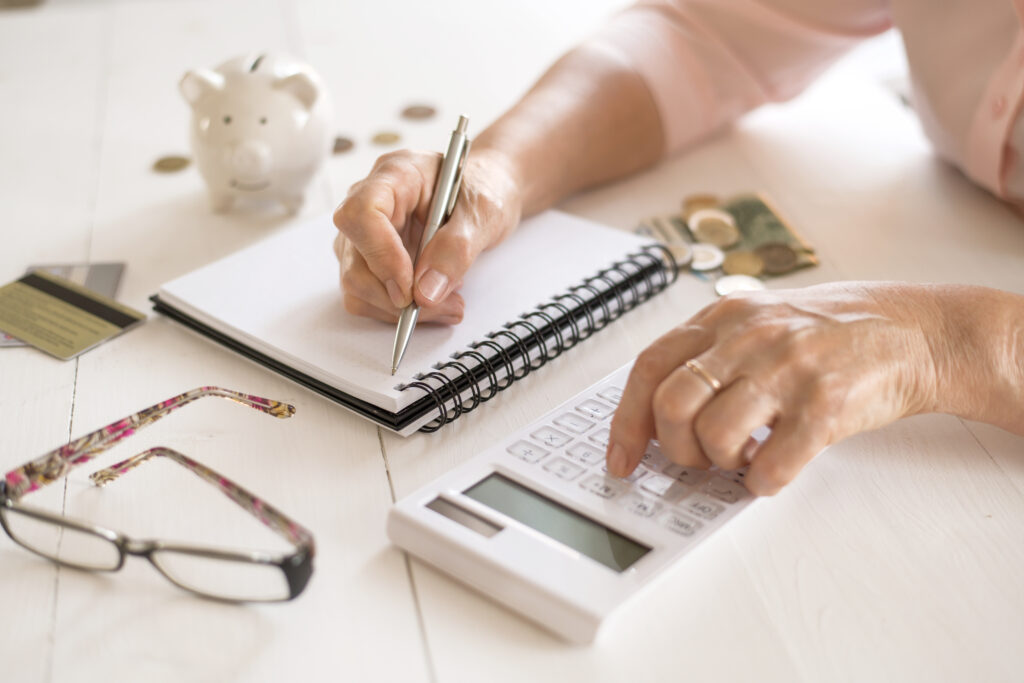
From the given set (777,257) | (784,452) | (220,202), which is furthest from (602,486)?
(220,202)

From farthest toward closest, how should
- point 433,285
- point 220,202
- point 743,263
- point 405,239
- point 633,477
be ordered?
1. point 220,202
2. point 743,263
3. point 405,239
4. point 433,285
5. point 633,477

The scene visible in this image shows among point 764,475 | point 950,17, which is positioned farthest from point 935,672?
point 950,17

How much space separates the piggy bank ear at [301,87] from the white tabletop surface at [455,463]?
14cm

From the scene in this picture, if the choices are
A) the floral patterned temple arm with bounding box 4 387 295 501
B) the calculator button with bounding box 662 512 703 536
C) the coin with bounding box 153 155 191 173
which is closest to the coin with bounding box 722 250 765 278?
the calculator button with bounding box 662 512 703 536

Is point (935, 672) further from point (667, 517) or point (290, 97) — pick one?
point (290, 97)

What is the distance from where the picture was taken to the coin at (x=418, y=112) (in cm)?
148

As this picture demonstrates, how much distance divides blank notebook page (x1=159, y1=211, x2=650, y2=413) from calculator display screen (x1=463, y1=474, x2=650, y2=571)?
0.13m

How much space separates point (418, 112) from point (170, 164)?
0.37m

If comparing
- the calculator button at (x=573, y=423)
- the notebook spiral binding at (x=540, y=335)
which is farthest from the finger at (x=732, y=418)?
the notebook spiral binding at (x=540, y=335)

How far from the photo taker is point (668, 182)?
130cm

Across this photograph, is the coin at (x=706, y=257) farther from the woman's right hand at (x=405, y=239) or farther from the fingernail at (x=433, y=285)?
the fingernail at (x=433, y=285)

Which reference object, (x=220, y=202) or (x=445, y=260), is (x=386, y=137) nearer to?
(x=220, y=202)

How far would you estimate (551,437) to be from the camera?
2.66 ft

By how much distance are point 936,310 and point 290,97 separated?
2.48 feet
